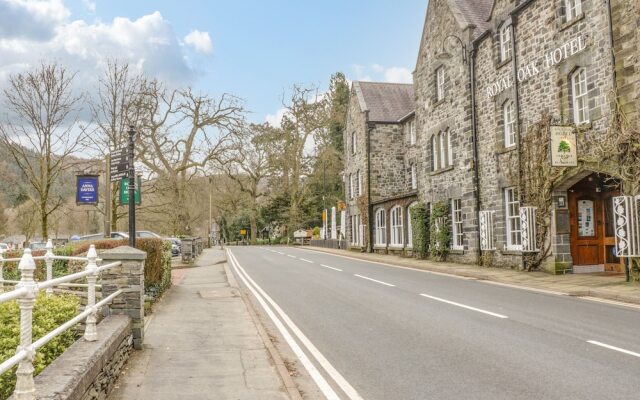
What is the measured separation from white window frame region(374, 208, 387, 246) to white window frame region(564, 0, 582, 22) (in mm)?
18292

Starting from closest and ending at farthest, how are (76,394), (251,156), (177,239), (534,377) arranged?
(76,394)
(534,377)
(177,239)
(251,156)

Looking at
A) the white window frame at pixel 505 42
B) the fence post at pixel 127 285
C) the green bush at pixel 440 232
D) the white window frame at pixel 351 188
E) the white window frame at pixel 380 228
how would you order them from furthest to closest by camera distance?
1. the white window frame at pixel 351 188
2. the white window frame at pixel 380 228
3. the green bush at pixel 440 232
4. the white window frame at pixel 505 42
5. the fence post at pixel 127 285

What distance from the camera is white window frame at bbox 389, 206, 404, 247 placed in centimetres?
3102

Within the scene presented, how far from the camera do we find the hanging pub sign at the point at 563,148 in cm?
1561

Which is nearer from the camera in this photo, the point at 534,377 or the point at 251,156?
the point at 534,377

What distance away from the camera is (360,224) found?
38.2 meters

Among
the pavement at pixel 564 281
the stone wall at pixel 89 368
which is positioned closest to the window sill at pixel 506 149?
the pavement at pixel 564 281

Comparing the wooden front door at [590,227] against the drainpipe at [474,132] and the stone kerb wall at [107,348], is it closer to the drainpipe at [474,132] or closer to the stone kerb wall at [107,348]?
the drainpipe at [474,132]

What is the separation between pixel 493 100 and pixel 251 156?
42.8 metres

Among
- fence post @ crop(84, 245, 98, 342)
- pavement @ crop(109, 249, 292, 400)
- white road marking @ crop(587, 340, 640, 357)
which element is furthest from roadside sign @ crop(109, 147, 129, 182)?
white road marking @ crop(587, 340, 640, 357)

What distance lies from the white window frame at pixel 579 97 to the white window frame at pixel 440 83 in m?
9.05

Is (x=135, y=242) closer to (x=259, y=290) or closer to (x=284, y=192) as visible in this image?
(x=259, y=290)

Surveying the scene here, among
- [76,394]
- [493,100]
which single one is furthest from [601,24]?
[76,394]

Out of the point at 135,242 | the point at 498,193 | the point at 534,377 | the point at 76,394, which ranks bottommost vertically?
the point at 534,377
